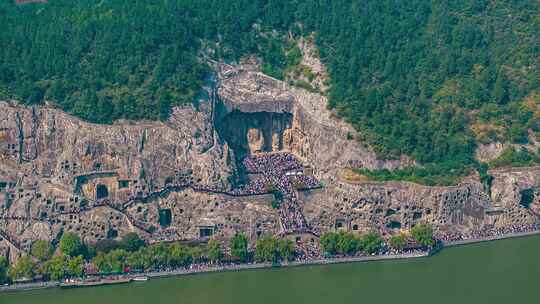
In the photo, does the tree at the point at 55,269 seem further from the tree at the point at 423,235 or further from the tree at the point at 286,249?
the tree at the point at 423,235

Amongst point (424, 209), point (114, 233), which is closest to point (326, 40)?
point (424, 209)

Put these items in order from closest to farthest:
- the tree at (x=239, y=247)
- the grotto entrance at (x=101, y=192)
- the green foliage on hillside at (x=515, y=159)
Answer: the tree at (x=239, y=247) → the grotto entrance at (x=101, y=192) → the green foliage on hillside at (x=515, y=159)

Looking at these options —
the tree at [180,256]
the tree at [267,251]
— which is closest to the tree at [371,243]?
the tree at [267,251]

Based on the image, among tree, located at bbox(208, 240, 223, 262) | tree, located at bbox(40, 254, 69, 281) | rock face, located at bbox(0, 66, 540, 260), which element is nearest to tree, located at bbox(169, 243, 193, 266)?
tree, located at bbox(208, 240, 223, 262)

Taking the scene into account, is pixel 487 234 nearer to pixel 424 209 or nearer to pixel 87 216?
pixel 424 209

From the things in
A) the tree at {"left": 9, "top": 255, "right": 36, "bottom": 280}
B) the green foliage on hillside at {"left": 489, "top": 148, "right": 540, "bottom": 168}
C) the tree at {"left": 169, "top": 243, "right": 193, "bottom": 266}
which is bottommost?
the tree at {"left": 9, "top": 255, "right": 36, "bottom": 280}

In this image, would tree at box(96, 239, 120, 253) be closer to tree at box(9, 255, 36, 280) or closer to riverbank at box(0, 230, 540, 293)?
riverbank at box(0, 230, 540, 293)

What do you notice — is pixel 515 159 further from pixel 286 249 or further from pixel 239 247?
pixel 239 247
